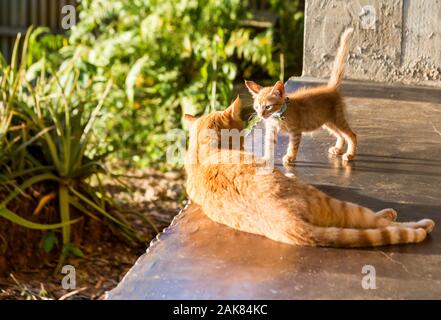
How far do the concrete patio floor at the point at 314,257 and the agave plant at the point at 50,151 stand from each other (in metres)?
2.04

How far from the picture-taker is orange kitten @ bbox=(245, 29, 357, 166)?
14.7ft

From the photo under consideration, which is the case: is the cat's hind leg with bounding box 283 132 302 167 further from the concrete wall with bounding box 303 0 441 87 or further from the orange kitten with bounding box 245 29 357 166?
the concrete wall with bounding box 303 0 441 87

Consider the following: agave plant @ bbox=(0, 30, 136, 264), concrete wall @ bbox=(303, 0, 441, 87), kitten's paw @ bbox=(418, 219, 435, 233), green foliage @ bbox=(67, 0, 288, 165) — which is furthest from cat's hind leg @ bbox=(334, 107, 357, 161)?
green foliage @ bbox=(67, 0, 288, 165)

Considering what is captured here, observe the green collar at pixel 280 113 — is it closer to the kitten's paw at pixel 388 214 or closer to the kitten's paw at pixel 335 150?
the kitten's paw at pixel 335 150

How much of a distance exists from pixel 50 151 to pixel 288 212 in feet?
10.3

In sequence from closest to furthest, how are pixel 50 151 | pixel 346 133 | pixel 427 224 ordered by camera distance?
pixel 427 224
pixel 346 133
pixel 50 151

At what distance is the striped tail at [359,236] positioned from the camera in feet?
11.6

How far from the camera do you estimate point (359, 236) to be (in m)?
3.56

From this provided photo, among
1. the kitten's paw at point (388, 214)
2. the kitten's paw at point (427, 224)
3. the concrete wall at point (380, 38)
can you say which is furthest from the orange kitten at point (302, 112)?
the concrete wall at point (380, 38)

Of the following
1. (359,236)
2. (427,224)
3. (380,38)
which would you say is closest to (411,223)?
(427,224)

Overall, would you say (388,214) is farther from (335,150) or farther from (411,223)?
(335,150)

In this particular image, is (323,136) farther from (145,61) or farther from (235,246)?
(145,61)

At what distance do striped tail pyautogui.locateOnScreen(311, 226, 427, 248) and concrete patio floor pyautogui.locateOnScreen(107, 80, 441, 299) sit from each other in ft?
0.11

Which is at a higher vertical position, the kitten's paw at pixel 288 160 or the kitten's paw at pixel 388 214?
the kitten's paw at pixel 288 160
